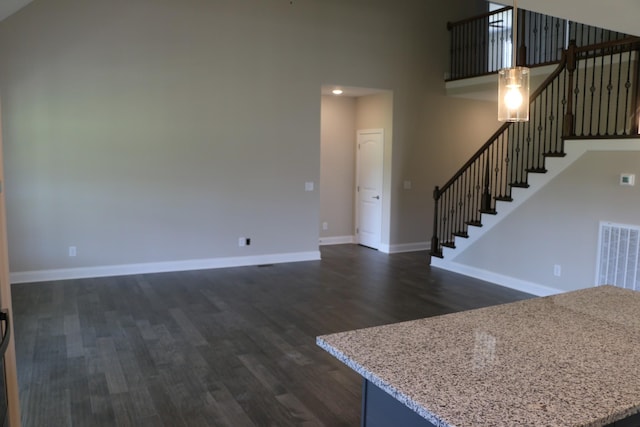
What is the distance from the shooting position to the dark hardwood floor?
3098 millimetres

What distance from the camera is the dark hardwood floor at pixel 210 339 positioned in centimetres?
310

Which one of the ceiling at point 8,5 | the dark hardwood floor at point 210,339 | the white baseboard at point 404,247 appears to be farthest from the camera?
the white baseboard at point 404,247

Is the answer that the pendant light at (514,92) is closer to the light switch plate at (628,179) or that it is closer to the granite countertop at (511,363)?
the granite countertop at (511,363)

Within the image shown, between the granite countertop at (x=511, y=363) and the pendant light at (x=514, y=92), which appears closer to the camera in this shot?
the granite countertop at (x=511, y=363)

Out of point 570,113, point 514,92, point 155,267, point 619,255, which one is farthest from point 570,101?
point 155,267

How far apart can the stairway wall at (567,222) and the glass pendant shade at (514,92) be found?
3.17m

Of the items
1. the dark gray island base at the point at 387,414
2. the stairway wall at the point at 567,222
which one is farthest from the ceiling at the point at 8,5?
the stairway wall at the point at 567,222

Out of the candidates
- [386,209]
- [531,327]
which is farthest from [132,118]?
[531,327]

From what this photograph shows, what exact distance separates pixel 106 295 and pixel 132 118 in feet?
7.57

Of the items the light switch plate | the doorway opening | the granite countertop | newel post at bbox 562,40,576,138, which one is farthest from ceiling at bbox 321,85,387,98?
the granite countertop

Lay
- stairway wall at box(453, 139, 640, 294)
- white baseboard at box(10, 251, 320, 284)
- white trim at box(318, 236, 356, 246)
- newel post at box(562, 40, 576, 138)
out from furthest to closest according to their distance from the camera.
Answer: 1. white trim at box(318, 236, 356, 246)
2. white baseboard at box(10, 251, 320, 284)
3. newel post at box(562, 40, 576, 138)
4. stairway wall at box(453, 139, 640, 294)

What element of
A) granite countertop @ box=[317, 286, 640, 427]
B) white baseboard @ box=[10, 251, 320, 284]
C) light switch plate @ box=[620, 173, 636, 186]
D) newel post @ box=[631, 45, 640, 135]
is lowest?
white baseboard @ box=[10, 251, 320, 284]

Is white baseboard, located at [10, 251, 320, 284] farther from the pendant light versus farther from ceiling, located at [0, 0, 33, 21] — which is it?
the pendant light

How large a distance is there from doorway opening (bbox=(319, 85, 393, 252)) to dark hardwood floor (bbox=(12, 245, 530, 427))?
1.77m
